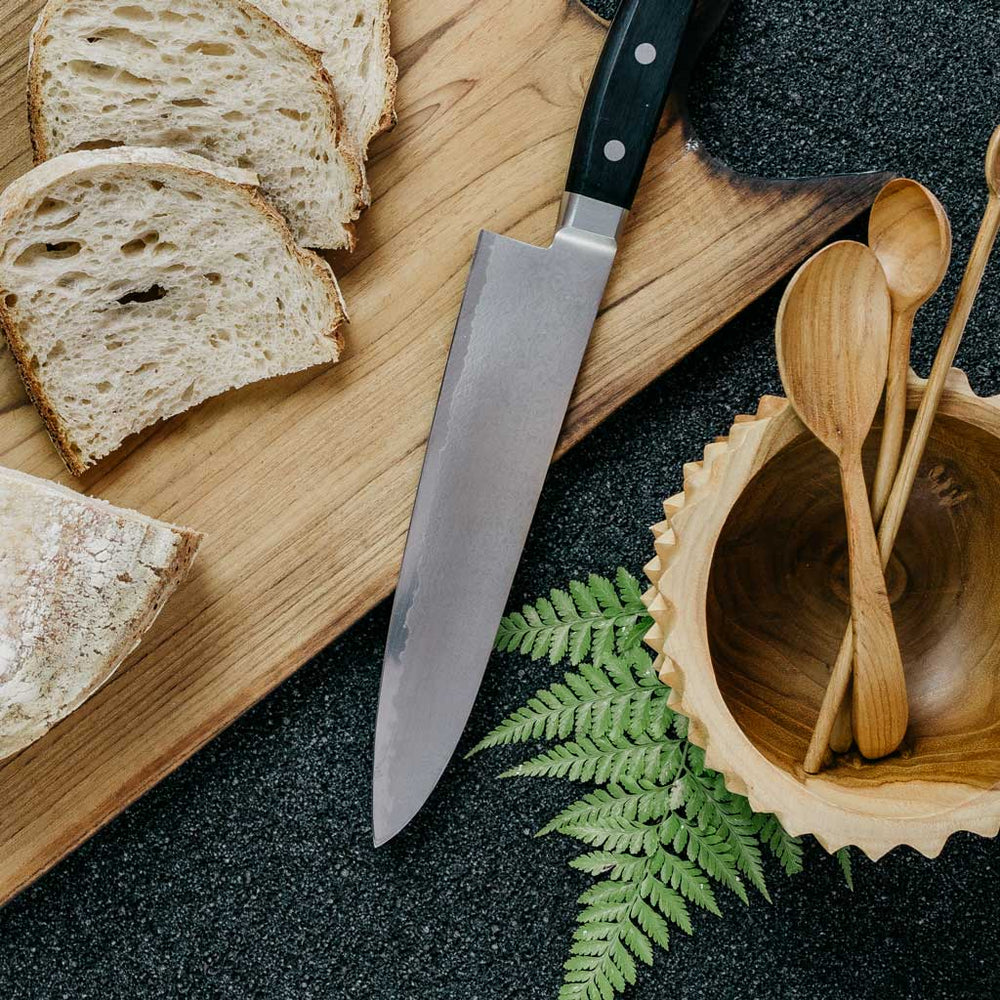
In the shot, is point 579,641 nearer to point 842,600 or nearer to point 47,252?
point 842,600

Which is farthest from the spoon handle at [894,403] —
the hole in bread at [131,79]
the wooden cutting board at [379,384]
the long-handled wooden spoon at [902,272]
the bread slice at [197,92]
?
the hole in bread at [131,79]

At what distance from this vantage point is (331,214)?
4.12ft

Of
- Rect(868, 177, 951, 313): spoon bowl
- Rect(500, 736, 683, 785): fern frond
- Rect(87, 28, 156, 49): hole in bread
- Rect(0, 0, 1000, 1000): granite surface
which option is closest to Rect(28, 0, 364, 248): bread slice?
Rect(87, 28, 156, 49): hole in bread

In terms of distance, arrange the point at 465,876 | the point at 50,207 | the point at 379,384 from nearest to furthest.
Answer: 1. the point at 50,207
2. the point at 379,384
3. the point at 465,876

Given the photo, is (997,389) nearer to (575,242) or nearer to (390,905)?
(575,242)

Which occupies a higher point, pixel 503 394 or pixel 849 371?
pixel 849 371

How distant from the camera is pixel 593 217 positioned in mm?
1237

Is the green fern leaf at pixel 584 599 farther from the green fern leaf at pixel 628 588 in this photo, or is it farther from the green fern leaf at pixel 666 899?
the green fern leaf at pixel 666 899

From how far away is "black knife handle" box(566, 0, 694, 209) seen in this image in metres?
1.19

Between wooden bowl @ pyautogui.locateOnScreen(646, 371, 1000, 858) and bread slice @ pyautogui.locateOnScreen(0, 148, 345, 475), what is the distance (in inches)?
23.1

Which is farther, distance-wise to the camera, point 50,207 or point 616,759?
point 616,759

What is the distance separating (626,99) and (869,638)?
2.49ft

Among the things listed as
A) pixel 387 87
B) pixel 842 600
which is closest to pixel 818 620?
pixel 842 600

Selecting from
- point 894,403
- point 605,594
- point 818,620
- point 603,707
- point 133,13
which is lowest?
point 603,707
